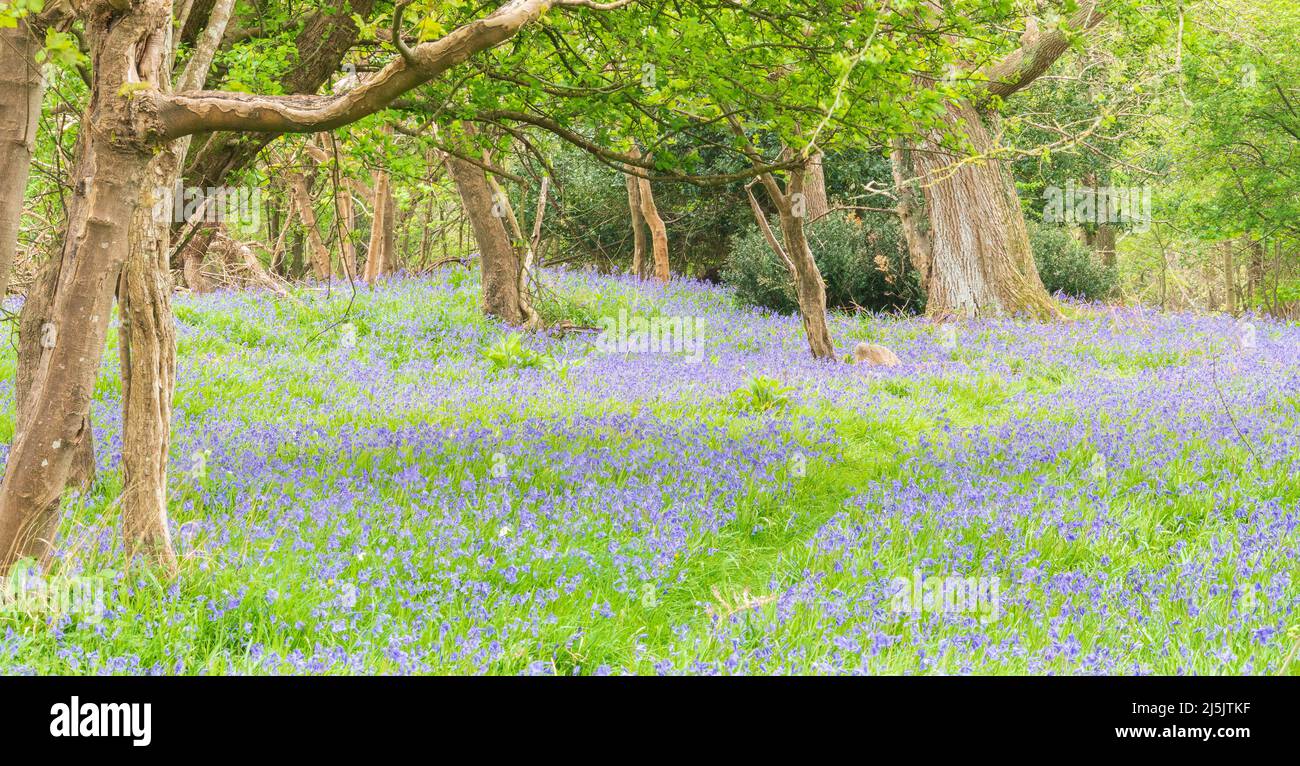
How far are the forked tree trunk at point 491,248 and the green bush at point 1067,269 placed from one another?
1189 centimetres

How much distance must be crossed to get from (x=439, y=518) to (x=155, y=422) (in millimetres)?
1629

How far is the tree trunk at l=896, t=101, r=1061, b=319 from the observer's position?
16.6 metres

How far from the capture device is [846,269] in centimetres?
1936

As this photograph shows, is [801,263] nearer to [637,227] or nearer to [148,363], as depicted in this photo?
[148,363]

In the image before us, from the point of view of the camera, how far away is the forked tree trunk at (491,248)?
14469 mm

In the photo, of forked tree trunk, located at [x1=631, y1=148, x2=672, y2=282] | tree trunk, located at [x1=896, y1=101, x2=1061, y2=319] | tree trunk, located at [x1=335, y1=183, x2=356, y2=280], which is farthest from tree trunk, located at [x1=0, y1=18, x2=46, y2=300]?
forked tree trunk, located at [x1=631, y1=148, x2=672, y2=282]

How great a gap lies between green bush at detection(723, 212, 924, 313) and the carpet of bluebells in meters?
7.51

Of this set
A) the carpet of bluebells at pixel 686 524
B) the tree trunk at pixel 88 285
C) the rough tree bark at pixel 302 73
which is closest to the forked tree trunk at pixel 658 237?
the carpet of bluebells at pixel 686 524

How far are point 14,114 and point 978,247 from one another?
14.8 metres

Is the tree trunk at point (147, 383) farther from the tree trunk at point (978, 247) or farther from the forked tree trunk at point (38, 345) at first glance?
the tree trunk at point (978, 247)

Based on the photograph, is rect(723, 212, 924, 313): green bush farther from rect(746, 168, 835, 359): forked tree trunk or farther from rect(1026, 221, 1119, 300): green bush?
rect(746, 168, 835, 359): forked tree trunk

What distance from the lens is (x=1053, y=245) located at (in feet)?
68.5

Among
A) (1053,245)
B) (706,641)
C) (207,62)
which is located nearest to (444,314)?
(207,62)
